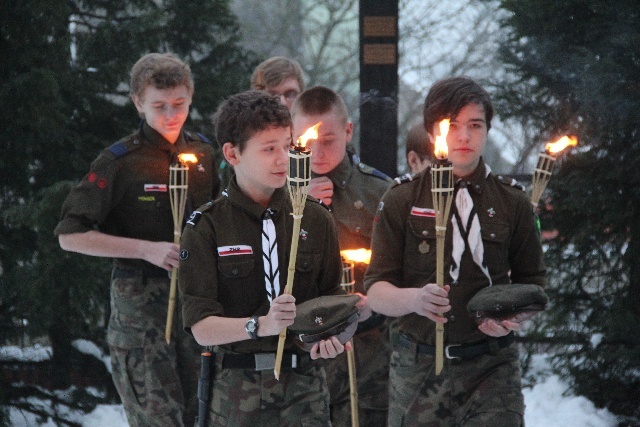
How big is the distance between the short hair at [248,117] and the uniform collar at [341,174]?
3.66 ft

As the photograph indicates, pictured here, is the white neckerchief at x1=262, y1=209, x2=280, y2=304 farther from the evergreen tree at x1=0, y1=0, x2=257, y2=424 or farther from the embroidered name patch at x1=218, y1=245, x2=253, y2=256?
the evergreen tree at x1=0, y1=0, x2=257, y2=424

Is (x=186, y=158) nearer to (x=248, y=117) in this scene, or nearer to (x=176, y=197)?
(x=176, y=197)

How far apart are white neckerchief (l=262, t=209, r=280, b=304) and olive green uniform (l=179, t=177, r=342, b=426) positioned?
2cm

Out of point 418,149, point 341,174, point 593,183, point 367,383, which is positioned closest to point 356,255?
point 341,174

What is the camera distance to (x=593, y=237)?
6.43 metres

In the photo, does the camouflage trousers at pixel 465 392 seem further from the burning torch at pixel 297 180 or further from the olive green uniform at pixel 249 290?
the burning torch at pixel 297 180

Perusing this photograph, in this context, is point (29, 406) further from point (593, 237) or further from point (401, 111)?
point (401, 111)

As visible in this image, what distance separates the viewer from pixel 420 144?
17.3 ft

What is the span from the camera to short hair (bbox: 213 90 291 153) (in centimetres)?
380

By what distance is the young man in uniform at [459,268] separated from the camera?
3939mm

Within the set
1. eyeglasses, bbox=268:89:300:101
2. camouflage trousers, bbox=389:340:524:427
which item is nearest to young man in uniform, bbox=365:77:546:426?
camouflage trousers, bbox=389:340:524:427

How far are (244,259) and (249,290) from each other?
4.8 inches

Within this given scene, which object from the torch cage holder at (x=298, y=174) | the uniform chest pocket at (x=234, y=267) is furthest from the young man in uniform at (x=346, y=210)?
the torch cage holder at (x=298, y=174)

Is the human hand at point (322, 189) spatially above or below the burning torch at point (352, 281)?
above
